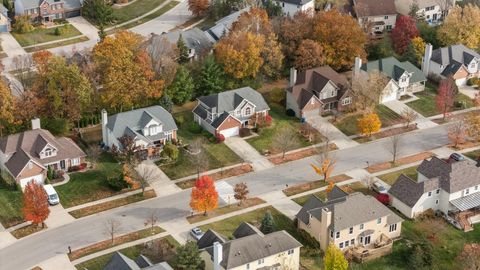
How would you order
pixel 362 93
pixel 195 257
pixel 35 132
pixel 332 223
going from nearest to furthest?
pixel 195 257, pixel 332 223, pixel 35 132, pixel 362 93

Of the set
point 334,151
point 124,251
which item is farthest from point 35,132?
point 334,151

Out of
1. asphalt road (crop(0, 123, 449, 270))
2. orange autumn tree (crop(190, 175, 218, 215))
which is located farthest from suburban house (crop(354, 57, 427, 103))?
orange autumn tree (crop(190, 175, 218, 215))

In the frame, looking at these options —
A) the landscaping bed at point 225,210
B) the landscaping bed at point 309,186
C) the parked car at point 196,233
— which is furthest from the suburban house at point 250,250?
the landscaping bed at point 309,186

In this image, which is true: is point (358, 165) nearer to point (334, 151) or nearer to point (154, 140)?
point (334, 151)

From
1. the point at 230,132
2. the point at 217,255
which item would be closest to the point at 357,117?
the point at 230,132

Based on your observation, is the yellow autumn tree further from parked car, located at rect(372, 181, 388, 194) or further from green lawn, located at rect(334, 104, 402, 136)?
parked car, located at rect(372, 181, 388, 194)

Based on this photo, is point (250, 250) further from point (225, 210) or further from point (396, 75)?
point (396, 75)
